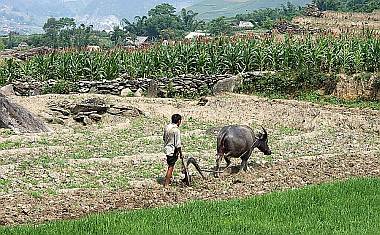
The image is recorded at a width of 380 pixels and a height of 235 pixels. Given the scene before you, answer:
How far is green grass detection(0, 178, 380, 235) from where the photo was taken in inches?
340

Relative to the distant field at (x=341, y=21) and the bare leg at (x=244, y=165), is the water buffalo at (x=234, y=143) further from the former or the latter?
the distant field at (x=341, y=21)

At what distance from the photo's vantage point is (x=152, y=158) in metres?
14.9

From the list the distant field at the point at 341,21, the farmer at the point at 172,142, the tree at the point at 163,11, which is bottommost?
the tree at the point at 163,11

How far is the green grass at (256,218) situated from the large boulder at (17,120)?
31.3 ft

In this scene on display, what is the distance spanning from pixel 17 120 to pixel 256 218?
1133cm

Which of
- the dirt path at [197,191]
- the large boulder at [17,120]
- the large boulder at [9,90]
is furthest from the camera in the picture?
the large boulder at [9,90]

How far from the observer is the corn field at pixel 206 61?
1140 inches

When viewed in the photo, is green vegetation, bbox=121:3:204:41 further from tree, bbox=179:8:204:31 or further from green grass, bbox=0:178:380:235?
green grass, bbox=0:178:380:235

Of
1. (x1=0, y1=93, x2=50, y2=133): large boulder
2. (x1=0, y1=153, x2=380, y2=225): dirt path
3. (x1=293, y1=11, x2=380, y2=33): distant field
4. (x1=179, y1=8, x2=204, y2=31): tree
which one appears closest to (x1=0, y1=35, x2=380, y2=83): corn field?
(x1=0, y1=93, x2=50, y2=133): large boulder

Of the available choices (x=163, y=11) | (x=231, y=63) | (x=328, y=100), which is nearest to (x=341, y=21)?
(x=231, y=63)

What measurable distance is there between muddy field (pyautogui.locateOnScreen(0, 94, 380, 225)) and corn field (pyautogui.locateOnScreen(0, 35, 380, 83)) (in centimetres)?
572

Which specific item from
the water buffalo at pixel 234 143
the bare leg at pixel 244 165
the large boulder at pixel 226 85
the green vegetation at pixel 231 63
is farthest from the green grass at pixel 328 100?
the water buffalo at pixel 234 143

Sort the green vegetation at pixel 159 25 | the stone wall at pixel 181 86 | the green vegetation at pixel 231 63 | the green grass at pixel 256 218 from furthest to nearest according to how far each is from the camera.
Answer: the green vegetation at pixel 159 25 → the green vegetation at pixel 231 63 → the stone wall at pixel 181 86 → the green grass at pixel 256 218

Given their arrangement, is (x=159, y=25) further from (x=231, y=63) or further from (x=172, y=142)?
(x=172, y=142)
